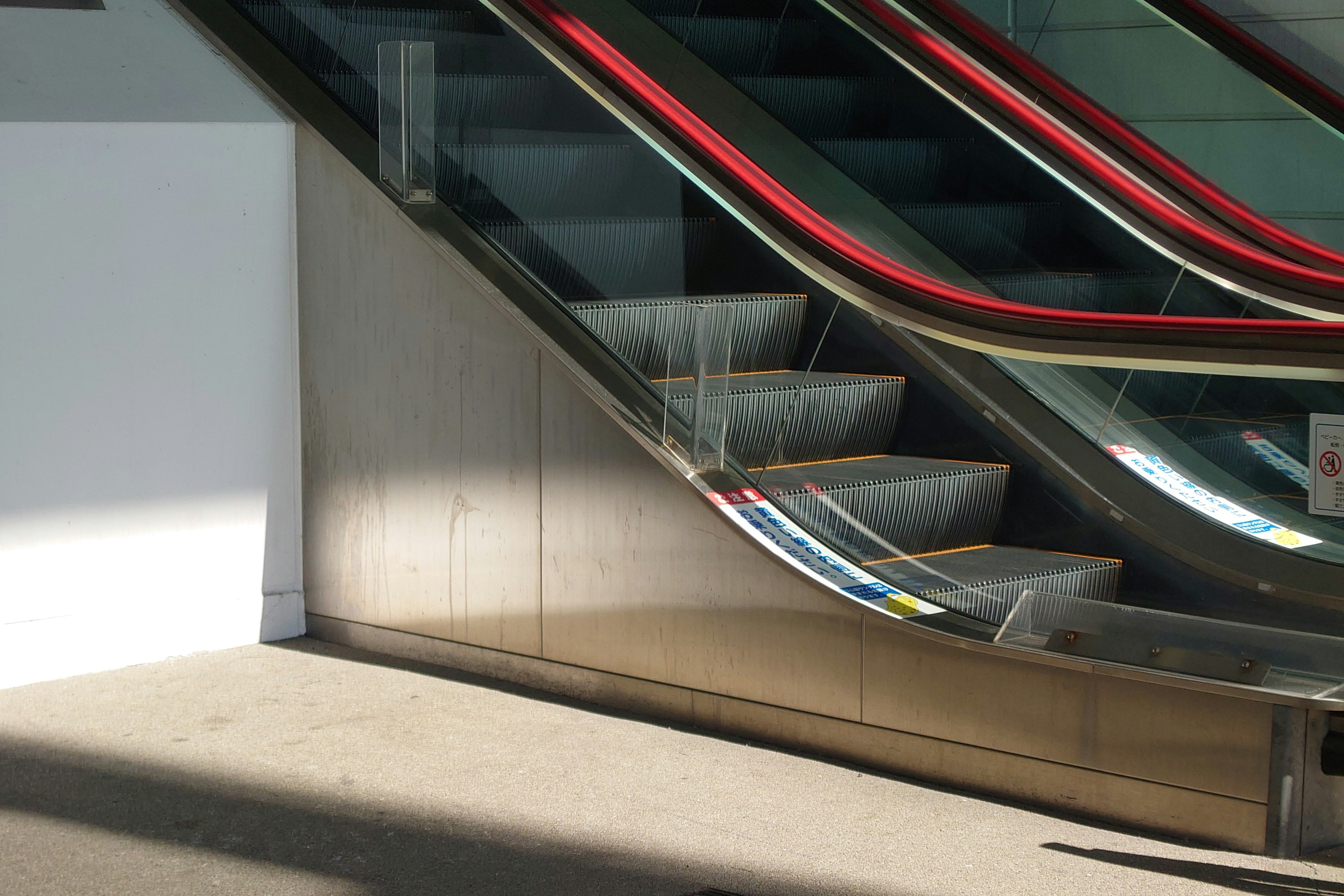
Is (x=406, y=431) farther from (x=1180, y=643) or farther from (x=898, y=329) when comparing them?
(x=1180, y=643)

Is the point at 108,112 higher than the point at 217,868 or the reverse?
higher

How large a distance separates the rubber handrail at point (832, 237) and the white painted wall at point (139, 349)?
42.2 inches

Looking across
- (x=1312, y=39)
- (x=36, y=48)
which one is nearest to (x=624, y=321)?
(x=36, y=48)

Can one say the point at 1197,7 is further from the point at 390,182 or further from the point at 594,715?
the point at 594,715

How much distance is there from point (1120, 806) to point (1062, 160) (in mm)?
1910

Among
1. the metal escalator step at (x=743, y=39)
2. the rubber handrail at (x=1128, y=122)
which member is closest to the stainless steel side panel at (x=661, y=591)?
the rubber handrail at (x=1128, y=122)

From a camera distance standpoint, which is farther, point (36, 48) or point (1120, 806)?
point (36, 48)

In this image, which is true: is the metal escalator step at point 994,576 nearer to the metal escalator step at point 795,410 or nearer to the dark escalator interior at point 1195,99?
the metal escalator step at point 795,410

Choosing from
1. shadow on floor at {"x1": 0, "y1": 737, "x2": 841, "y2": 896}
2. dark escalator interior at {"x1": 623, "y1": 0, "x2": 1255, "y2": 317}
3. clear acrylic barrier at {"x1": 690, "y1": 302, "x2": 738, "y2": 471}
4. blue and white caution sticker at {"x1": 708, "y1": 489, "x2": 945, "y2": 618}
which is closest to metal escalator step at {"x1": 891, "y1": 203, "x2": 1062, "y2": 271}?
dark escalator interior at {"x1": 623, "y1": 0, "x2": 1255, "y2": 317}

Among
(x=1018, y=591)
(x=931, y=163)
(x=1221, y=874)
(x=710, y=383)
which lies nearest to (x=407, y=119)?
(x=710, y=383)

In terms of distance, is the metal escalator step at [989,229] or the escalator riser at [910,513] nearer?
the escalator riser at [910,513]

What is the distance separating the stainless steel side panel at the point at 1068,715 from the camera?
2.96m

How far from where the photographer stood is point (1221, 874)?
2873mm

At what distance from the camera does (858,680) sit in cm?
349
